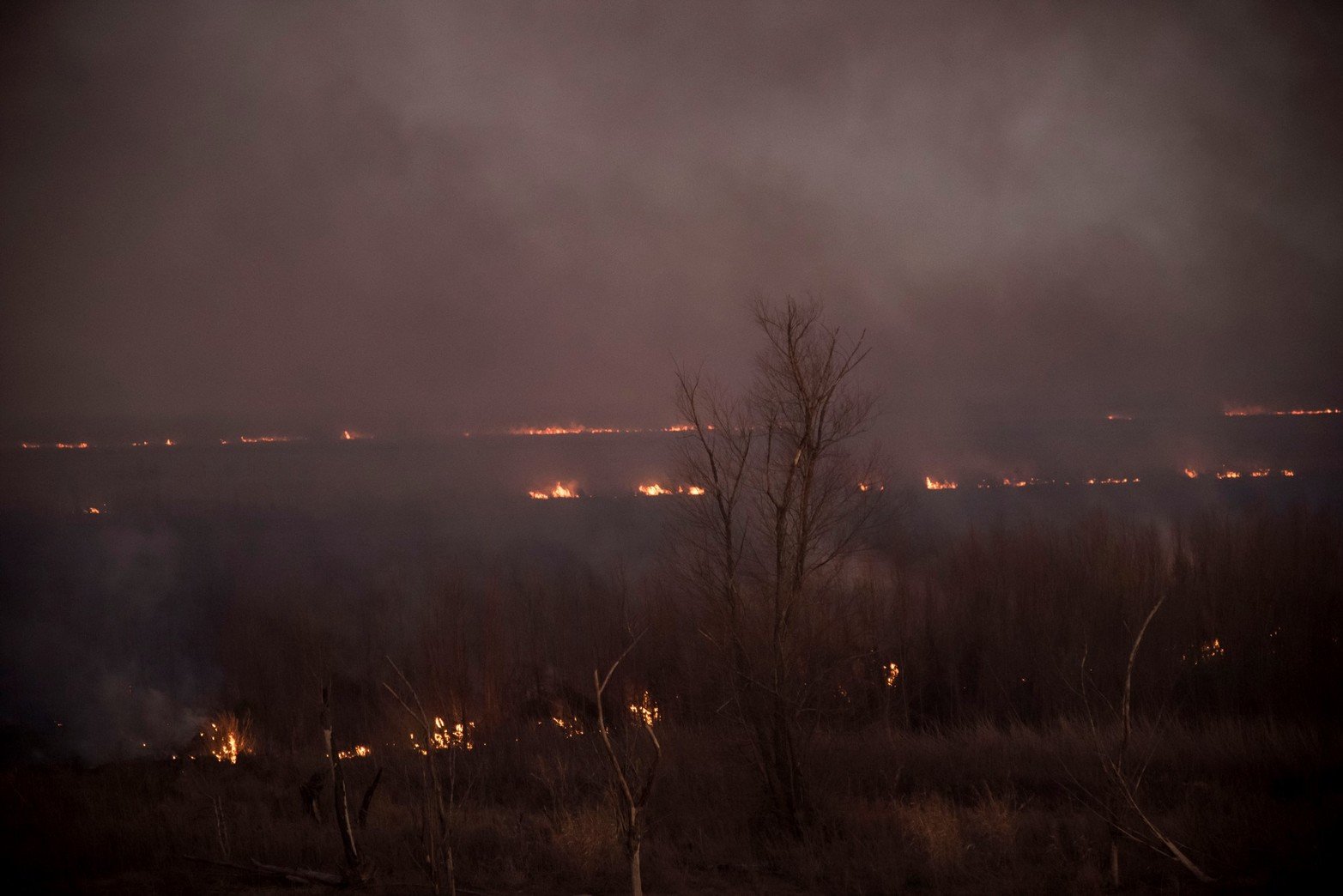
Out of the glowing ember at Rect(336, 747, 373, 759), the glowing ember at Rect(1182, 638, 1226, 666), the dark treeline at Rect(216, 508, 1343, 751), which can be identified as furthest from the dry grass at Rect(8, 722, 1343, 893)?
the glowing ember at Rect(1182, 638, 1226, 666)

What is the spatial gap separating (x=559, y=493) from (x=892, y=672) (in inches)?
2777

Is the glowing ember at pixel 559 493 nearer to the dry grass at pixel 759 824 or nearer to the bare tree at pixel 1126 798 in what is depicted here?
the dry grass at pixel 759 824

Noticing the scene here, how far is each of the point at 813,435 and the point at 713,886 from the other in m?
6.93

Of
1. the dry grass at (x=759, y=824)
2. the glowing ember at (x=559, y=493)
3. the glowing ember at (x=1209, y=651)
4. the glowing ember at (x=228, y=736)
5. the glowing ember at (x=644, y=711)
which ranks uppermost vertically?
the glowing ember at (x=559, y=493)

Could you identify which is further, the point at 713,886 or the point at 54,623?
the point at 54,623

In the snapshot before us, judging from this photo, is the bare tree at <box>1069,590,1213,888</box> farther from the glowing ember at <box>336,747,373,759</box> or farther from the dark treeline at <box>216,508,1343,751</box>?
the glowing ember at <box>336,747,373,759</box>

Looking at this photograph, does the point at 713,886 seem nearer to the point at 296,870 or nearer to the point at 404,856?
the point at 404,856

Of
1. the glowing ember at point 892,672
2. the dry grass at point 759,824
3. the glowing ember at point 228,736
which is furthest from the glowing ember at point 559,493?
the dry grass at point 759,824

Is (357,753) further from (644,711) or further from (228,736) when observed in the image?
(644,711)

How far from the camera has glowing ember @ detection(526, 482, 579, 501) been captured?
95.9 m

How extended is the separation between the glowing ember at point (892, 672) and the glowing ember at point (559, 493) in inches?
2649

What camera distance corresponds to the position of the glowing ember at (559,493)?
95.9 metres

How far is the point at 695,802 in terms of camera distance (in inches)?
653

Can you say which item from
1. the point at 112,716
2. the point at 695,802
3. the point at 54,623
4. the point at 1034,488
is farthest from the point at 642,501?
the point at 695,802
